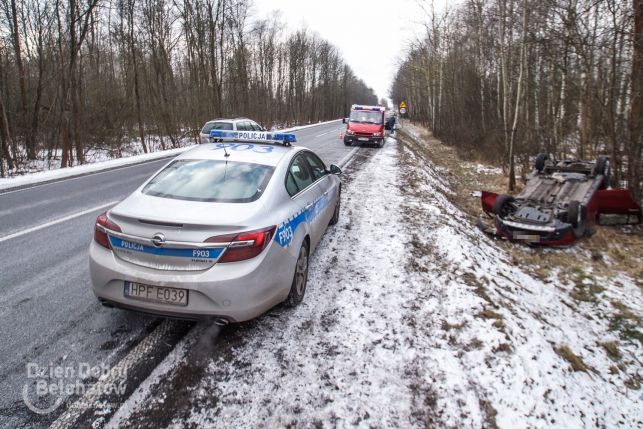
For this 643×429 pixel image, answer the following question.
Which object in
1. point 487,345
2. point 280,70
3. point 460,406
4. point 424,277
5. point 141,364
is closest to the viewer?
point 460,406

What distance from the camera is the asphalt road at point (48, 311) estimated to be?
283 cm

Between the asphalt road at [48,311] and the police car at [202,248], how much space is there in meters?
0.41

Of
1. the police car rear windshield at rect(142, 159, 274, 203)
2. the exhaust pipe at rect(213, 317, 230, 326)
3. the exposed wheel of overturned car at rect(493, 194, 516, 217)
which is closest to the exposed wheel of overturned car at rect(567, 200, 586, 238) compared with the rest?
the exposed wheel of overturned car at rect(493, 194, 516, 217)

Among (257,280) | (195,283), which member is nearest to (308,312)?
(257,280)

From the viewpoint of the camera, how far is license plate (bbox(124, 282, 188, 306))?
9.50 ft

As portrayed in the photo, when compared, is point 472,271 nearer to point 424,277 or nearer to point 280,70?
point 424,277

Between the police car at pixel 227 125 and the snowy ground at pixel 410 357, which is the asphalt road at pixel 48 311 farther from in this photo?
the police car at pixel 227 125

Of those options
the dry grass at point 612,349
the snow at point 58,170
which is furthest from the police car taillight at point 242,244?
the snow at point 58,170

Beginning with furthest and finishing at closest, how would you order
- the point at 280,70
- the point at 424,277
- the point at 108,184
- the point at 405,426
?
the point at 280,70
the point at 108,184
the point at 424,277
the point at 405,426

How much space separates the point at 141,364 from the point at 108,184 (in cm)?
840

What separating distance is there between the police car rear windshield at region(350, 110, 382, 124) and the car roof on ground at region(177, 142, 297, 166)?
15712 millimetres

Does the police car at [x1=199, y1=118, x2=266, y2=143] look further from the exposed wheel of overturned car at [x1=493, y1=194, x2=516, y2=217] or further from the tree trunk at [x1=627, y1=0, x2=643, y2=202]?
the tree trunk at [x1=627, y1=0, x2=643, y2=202]

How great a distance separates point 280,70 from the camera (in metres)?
53.9

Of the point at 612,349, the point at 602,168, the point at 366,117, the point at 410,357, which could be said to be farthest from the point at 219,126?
the point at 612,349
